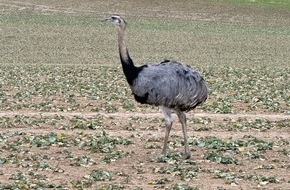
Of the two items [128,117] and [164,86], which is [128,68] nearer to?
[164,86]

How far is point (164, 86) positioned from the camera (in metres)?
15.2

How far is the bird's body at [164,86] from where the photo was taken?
49.6 ft

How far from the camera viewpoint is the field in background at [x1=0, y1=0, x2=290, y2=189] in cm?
1372

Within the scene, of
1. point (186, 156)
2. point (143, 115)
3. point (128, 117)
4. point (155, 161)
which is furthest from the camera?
point (143, 115)

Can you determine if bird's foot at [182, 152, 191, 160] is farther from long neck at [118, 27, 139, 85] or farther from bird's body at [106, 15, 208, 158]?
long neck at [118, 27, 139, 85]

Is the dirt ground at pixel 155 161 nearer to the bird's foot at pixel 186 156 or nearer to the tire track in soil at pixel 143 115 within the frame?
the bird's foot at pixel 186 156

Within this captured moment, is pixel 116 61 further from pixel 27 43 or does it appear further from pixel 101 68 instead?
pixel 27 43

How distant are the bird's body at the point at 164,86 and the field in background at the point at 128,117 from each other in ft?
3.08

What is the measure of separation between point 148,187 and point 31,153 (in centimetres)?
333

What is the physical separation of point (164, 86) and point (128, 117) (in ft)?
17.5

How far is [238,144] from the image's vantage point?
1647 centimetres

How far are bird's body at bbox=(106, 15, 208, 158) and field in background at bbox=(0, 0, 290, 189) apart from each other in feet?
3.08

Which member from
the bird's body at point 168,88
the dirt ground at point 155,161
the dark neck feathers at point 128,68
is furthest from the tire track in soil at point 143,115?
the dark neck feathers at point 128,68

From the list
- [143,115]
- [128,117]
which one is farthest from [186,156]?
[143,115]
